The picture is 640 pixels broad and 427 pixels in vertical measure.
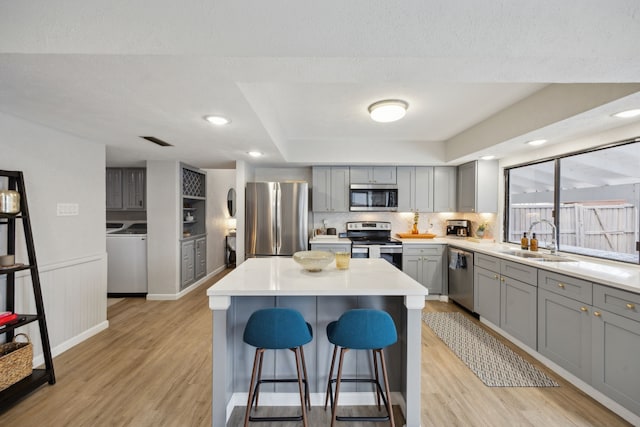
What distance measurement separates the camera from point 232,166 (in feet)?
15.1

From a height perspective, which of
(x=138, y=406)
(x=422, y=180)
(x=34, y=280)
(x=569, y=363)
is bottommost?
(x=138, y=406)

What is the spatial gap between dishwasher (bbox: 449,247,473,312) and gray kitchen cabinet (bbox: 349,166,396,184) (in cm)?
143

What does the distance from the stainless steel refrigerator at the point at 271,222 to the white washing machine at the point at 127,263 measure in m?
1.70

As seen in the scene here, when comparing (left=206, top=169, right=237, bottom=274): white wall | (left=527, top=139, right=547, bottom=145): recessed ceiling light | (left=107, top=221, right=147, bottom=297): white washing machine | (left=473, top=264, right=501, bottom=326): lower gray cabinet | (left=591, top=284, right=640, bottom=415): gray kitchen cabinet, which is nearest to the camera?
(left=591, top=284, right=640, bottom=415): gray kitchen cabinet

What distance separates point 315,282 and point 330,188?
2.87 metres

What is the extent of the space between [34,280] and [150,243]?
2.11 meters

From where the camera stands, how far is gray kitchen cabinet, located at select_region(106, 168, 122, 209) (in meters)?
4.56

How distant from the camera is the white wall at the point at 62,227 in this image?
2277 millimetres

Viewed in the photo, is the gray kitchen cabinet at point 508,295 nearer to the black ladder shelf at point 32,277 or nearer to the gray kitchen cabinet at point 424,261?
the gray kitchen cabinet at point 424,261

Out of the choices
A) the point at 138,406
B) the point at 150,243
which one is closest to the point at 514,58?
the point at 138,406

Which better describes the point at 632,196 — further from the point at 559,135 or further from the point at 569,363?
the point at 569,363

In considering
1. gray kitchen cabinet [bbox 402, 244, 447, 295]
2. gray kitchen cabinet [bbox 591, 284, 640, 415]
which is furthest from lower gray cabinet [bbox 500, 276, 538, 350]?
gray kitchen cabinet [bbox 402, 244, 447, 295]

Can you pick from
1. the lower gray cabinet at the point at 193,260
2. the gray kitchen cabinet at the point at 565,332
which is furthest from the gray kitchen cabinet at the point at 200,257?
the gray kitchen cabinet at the point at 565,332

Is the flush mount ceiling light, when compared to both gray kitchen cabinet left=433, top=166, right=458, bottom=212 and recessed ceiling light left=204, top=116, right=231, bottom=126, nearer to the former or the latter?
recessed ceiling light left=204, top=116, right=231, bottom=126
